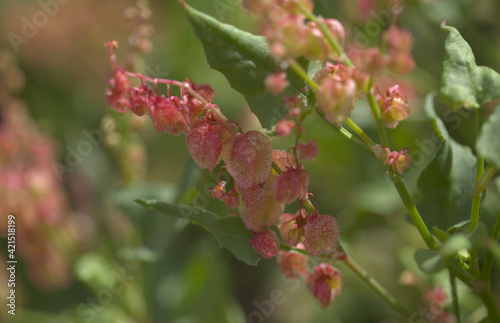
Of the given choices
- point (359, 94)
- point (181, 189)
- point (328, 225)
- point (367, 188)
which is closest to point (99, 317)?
point (181, 189)

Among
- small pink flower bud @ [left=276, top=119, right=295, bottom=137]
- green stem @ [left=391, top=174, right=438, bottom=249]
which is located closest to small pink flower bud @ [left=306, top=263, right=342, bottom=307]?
green stem @ [left=391, top=174, right=438, bottom=249]

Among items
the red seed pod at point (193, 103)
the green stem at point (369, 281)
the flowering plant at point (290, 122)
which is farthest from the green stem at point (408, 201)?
the red seed pod at point (193, 103)

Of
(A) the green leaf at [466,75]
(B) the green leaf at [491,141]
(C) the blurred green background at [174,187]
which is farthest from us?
(C) the blurred green background at [174,187]

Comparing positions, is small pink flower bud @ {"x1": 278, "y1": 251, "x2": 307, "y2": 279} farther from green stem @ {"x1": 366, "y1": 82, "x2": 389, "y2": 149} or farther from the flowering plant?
green stem @ {"x1": 366, "y1": 82, "x2": 389, "y2": 149}

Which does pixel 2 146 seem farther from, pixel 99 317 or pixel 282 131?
pixel 282 131

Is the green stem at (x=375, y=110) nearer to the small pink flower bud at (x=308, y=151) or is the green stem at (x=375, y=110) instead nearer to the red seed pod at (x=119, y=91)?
the small pink flower bud at (x=308, y=151)

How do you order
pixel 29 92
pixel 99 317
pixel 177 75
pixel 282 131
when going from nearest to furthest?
pixel 282 131 < pixel 99 317 < pixel 177 75 < pixel 29 92
